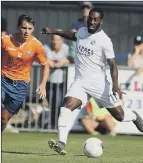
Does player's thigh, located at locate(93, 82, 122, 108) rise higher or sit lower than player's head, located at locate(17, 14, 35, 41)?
lower

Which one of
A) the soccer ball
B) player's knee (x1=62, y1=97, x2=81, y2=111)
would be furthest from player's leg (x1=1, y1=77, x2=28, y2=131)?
the soccer ball

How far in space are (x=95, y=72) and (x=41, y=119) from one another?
5.20m

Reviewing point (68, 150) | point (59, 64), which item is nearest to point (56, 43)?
point (59, 64)

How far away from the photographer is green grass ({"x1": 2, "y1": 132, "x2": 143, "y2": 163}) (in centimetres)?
1024

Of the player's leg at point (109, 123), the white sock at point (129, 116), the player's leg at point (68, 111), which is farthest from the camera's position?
the player's leg at point (109, 123)

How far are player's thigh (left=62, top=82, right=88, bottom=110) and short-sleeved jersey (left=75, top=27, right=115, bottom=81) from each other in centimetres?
22

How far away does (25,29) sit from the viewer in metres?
11.2

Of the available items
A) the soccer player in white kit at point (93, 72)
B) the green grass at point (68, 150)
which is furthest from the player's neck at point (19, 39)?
the green grass at point (68, 150)

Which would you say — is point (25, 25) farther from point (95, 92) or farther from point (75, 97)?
point (95, 92)

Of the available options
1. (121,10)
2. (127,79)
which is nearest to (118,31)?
(121,10)

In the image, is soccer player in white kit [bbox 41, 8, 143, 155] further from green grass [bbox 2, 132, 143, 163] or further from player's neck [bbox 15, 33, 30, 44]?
player's neck [bbox 15, 33, 30, 44]

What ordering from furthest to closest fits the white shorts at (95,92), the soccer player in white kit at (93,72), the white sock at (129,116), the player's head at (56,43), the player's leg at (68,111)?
the player's head at (56,43) → the white sock at (129,116) → the white shorts at (95,92) → the soccer player in white kit at (93,72) → the player's leg at (68,111)

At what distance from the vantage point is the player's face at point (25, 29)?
1114 centimetres

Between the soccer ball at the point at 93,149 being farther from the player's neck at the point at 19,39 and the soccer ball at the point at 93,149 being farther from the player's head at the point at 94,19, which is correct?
the player's neck at the point at 19,39
